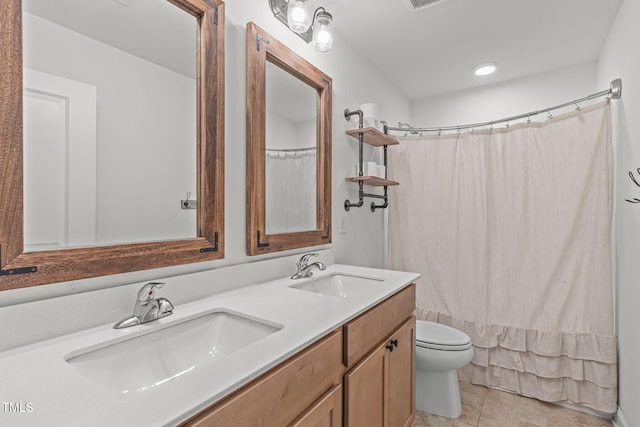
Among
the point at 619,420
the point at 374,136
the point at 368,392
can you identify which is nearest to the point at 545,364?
the point at 619,420

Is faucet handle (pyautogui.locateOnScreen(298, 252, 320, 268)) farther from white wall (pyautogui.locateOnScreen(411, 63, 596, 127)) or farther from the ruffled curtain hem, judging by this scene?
white wall (pyautogui.locateOnScreen(411, 63, 596, 127))

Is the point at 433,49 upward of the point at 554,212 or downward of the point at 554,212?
upward

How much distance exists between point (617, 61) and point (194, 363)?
269cm

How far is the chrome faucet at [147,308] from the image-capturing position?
90cm

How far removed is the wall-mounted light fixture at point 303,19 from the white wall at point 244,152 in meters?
0.05

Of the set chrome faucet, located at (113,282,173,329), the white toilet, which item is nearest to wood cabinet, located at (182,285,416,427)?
Answer: the white toilet

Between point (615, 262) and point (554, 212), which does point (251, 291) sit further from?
point (615, 262)

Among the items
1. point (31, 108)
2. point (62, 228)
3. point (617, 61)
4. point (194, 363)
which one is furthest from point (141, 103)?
point (617, 61)

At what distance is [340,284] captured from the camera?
A: 1705 mm

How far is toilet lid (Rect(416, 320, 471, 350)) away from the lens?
188cm

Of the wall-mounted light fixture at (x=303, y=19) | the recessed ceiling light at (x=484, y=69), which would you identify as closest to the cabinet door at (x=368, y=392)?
the wall-mounted light fixture at (x=303, y=19)

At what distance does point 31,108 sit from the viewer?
2.66 ft

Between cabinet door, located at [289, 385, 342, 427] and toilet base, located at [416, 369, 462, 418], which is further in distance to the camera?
toilet base, located at [416, 369, 462, 418]

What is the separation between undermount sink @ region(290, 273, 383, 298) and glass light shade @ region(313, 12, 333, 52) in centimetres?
118
